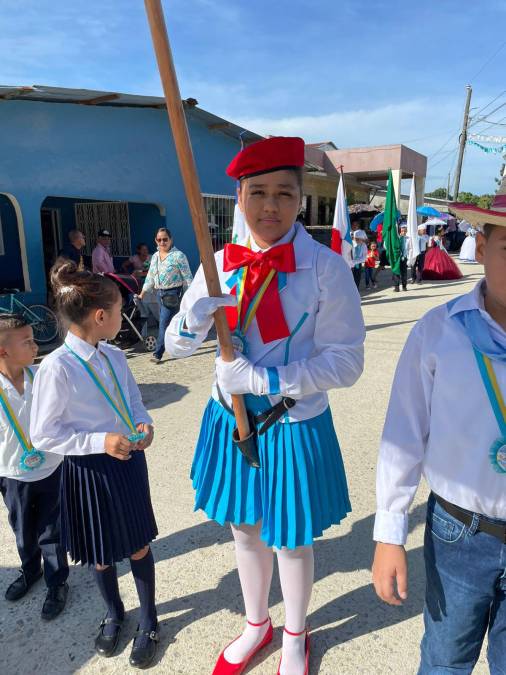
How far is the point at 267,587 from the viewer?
1847mm

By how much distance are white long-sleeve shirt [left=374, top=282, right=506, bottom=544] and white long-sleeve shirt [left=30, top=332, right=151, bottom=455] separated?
3.24ft

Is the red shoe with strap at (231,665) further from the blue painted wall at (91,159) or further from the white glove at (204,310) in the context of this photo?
the blue painted wall at (91,159)

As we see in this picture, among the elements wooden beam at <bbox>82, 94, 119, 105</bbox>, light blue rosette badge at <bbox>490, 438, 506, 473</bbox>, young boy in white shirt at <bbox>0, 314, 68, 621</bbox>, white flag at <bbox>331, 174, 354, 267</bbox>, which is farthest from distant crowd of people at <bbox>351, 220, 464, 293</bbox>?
light blue rosette badge at <bbox>490, 438, 506, 473</bbox>

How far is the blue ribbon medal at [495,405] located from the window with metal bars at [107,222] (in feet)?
34.6

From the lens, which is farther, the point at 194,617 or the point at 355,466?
the point at 355,466

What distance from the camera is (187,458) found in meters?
3.47

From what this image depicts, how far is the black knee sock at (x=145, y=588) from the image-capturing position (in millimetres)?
1873

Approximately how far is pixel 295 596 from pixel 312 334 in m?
0.94

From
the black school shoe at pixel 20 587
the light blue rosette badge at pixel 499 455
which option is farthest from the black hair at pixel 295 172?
the black school shoe at pixel 20 587

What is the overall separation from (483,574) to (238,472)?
781 millimetres

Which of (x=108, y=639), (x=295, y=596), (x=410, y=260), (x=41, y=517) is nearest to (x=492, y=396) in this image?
(x=295, y=596)

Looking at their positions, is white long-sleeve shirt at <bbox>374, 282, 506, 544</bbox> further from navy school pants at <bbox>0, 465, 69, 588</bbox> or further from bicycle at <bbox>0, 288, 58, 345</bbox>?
bicycle at <bbox>0, 288, 58, 345</bbox>

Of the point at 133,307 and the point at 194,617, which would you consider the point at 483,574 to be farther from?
the point at 133,307

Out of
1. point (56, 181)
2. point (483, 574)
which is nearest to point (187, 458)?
point (483, 574)
